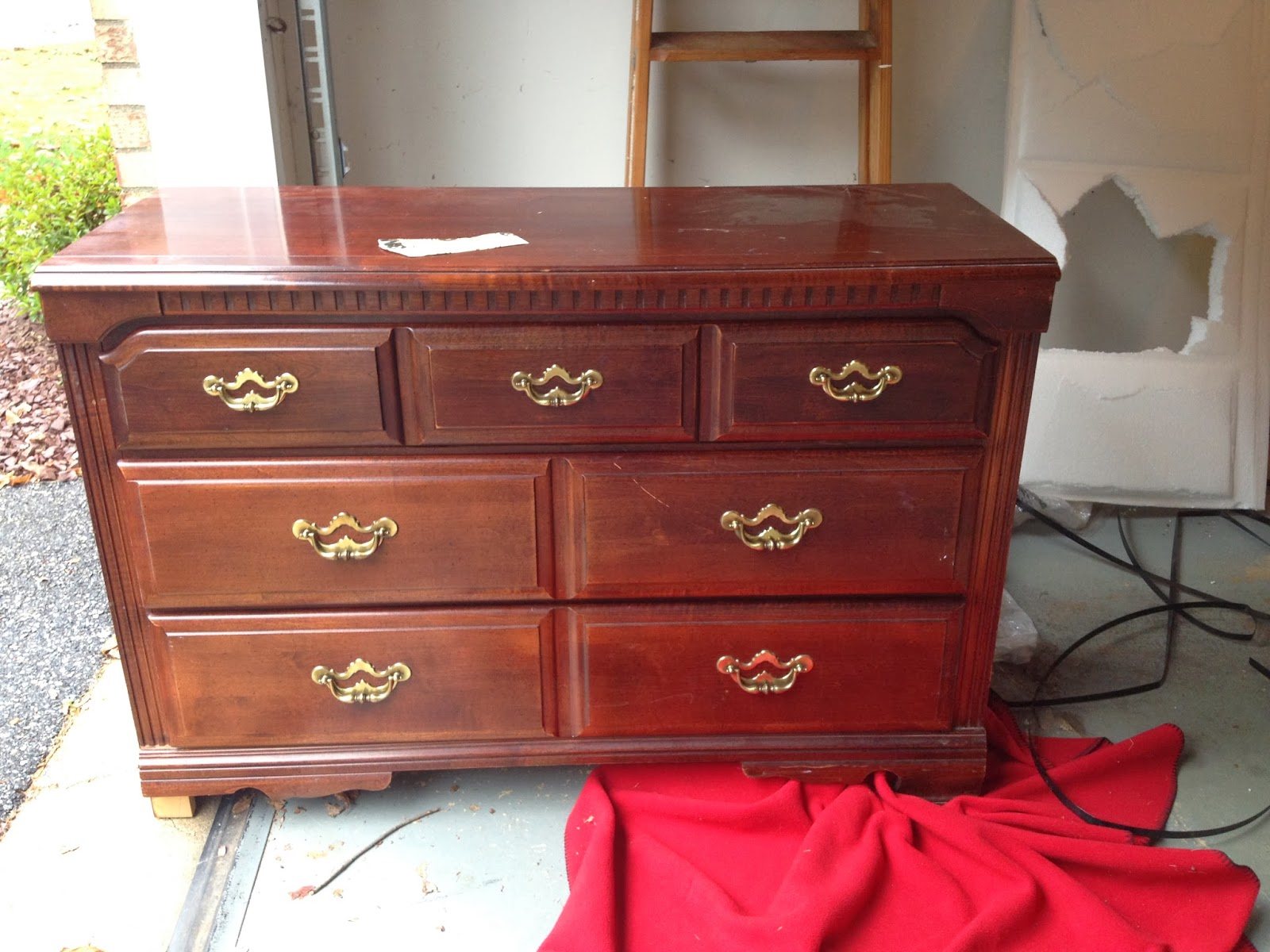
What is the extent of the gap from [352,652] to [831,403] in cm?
75

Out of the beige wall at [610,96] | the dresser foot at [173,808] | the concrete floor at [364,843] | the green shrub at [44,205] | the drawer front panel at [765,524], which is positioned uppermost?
the beige wall at [610,96]

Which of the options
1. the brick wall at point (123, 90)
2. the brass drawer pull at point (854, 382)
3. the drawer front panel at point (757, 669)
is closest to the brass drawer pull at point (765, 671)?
the drawer front panel at point (757, 669)

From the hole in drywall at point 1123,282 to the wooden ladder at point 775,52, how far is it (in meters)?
0.60

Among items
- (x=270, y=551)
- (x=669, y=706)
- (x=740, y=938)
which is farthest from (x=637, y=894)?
(x=270, y=551)

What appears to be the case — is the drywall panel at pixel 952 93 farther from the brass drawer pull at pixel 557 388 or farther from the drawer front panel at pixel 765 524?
the brass drawer pull at pixel 557 388

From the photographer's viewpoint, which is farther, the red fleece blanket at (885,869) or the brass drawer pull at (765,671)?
the brass drawer pull at (765,671)

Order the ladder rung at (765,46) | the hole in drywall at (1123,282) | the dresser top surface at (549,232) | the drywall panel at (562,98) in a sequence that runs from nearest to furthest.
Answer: the dresser top surface at (549,232) → the ladder rung at (765,46) → the drywall panel at (562,98) → the hole in drywall at (1123,282)

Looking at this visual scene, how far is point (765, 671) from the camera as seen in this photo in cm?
154

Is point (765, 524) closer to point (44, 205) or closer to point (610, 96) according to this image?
point (610, 96)

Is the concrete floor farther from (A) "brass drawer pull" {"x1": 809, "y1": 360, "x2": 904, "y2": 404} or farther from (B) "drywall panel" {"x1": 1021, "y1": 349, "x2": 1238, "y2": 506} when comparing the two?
(A) "brass drawer pull" {"x1": 809, "y1": 360, "x2": 904, "y2": 404}

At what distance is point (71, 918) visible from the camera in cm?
145

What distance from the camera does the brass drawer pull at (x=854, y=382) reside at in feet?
4.48

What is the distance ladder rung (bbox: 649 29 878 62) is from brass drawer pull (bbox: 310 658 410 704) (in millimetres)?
1219

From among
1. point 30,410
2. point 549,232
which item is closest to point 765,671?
point 549,232
